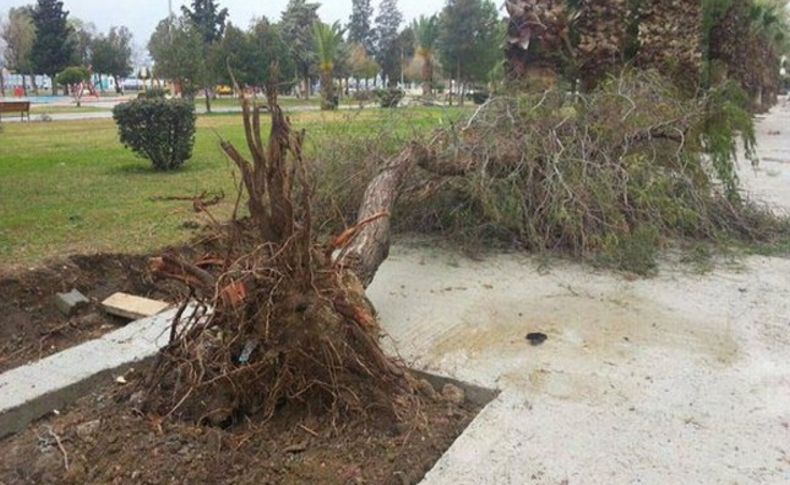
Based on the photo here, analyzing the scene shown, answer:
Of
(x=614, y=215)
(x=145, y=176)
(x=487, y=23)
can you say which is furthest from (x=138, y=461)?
(x=487, y=23)

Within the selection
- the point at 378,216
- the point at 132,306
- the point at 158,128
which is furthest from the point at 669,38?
the point at 132,306

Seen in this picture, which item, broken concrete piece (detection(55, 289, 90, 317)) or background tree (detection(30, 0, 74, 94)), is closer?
broken concrete piece (detection(55, 289, 90, 317))

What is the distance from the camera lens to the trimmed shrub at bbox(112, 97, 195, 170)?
30.5 ft

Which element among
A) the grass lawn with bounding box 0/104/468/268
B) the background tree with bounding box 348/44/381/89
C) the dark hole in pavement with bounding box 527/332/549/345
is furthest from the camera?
the background tree with bounding box 348/44/381/89

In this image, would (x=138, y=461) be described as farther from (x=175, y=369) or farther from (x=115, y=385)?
(x=115, y=385)

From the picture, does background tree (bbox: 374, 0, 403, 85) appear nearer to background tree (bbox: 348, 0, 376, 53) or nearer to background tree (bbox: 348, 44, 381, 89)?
background tree (bbox: 348, 0, 376, 53)

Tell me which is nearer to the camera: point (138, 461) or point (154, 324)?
point (138, 461)

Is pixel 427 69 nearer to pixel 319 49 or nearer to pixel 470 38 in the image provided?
pixel 470 38

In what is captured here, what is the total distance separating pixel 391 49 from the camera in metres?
66.4

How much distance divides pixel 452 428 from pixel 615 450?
25.5 inches

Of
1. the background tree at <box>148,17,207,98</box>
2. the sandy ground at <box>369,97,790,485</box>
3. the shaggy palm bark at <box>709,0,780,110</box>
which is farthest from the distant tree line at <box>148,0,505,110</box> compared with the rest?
the sandy ground at <box>369,97,790,485</box>

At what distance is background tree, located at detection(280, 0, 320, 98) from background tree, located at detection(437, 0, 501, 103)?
9.18 meters

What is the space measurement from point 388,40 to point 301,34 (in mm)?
19181

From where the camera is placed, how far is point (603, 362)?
3.42 m
